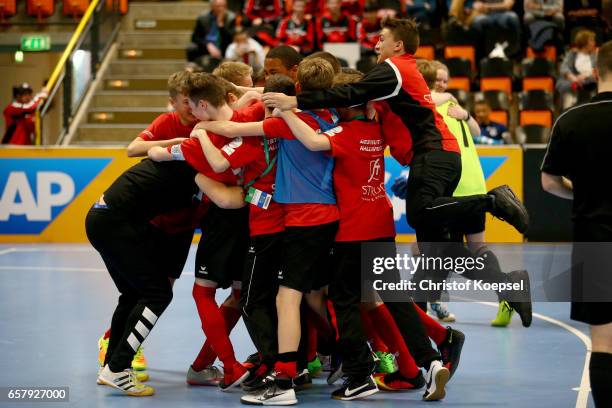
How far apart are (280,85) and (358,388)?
71.9 inches

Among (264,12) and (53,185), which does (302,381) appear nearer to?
(53,185)

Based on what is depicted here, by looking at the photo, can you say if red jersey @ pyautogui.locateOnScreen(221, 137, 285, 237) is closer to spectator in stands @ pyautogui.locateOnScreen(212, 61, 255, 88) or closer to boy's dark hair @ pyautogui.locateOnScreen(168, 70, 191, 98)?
boy's dark hair @ pyautogui.locateOnScreen(168, 70, 191, 98)

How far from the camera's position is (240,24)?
1712 centimetres

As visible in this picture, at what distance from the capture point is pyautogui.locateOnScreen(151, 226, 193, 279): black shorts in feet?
21.1

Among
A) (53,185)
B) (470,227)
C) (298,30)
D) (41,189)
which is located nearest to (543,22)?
→ (298,30)

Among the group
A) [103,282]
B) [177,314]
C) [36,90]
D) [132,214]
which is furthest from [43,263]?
[36,90]

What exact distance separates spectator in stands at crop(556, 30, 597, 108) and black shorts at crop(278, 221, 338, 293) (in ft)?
31.7

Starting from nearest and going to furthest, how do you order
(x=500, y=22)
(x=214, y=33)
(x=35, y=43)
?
(x=500, y=22) < (x=214, y=33) < (x=35, y=43)

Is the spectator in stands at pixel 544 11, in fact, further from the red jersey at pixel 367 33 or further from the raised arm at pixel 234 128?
the raised arm at pixel 234 128

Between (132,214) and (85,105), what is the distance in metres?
11.0

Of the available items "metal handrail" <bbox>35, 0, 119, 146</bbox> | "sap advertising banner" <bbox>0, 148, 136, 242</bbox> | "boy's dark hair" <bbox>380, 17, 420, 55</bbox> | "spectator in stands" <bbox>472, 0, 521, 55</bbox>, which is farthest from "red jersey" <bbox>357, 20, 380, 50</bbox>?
"boy's dark hair" <bbox>380, 17, 420, 55</bbox>

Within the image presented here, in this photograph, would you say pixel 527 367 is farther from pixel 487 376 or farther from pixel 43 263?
pixel 43 263

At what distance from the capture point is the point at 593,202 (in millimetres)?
4672

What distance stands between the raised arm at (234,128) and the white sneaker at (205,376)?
1.54m
